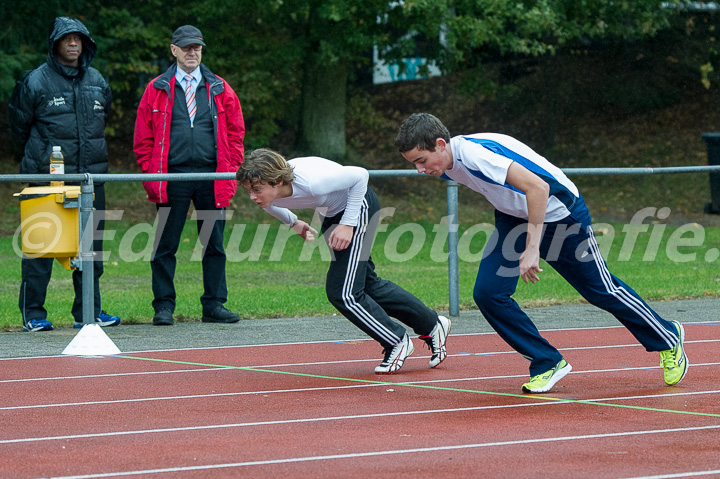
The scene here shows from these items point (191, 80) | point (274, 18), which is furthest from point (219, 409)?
point (274, 18)

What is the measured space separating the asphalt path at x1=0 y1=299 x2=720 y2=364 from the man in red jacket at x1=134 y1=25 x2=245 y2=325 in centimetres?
36

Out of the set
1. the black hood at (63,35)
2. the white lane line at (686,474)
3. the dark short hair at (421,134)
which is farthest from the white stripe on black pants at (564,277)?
the black hood at (63,35)

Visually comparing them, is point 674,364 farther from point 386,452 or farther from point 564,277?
point 386,452

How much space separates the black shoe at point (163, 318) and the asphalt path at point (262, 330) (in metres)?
0.07

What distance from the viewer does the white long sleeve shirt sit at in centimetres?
640

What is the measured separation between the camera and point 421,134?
5824mm

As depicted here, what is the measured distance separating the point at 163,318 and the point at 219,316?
1.57ft

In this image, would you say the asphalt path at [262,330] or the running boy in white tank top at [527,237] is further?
the asphalt path at [262,330]

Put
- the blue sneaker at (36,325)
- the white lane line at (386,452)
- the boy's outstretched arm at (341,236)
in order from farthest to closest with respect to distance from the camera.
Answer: the blue sneaker at (36,325), the boy's outstretched arm at (341,236), the white lane line at (386,452)

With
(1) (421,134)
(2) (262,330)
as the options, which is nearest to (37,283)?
(2) (262,330)

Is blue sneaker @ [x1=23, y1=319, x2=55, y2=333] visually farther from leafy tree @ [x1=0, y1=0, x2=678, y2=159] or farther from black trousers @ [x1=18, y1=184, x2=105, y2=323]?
leafy tree @ [x1=0, y1=0, x2=678, y2=159]

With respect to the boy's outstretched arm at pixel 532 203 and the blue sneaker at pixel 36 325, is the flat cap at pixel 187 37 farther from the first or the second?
the boy's outstretched arm at pixel 532 203

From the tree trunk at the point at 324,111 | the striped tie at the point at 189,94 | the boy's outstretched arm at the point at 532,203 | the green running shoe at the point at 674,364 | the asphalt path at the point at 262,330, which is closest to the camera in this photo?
the boy's outstretched arm at the point at 532,203

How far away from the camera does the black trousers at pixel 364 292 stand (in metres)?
6.73
